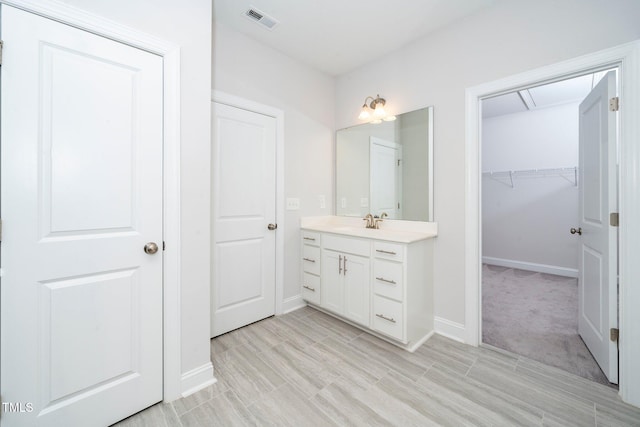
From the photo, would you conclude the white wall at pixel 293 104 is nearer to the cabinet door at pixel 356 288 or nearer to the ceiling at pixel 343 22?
the ceiling at pixel 343 22

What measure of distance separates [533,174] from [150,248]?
5495 mm

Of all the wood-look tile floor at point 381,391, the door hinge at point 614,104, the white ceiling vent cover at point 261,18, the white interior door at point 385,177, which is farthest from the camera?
the white interior door at point 385,177

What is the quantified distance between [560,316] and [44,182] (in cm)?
419

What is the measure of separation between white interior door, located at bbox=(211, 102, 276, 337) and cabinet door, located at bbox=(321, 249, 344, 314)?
525 mm

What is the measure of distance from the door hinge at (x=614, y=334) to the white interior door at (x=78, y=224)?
9.13 ft

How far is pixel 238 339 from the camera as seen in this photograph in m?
2.23

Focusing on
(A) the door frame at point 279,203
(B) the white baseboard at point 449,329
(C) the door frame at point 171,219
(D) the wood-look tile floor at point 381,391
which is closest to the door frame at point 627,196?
(D) the wood-look tile floor at point 381,391

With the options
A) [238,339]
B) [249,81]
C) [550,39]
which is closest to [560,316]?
[550,39]

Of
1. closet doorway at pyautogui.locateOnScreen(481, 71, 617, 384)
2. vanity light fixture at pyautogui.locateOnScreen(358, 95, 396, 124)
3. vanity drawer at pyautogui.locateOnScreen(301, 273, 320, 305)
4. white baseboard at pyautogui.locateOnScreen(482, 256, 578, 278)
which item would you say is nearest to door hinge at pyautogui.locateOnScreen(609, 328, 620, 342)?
closet doorway at pyautogui.locateOnScreen(481, 71, 617, 384)

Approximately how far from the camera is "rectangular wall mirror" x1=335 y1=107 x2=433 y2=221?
2410mm

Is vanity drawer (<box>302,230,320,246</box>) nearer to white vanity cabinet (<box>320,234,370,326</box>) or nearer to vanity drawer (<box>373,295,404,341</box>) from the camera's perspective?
white vanity cabinet (<box>320,234,370,326</box>)

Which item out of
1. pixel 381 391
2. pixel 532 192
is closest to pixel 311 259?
pixel 381 391

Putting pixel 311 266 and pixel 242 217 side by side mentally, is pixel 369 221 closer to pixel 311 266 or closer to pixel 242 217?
pixel 311 266

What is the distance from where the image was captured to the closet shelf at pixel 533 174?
13.3ft
